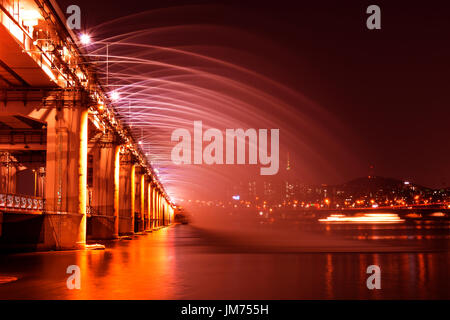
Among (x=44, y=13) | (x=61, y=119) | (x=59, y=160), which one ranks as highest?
(x=44, y=13)

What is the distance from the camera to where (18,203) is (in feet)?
101

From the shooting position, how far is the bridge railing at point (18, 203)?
29.8 meters

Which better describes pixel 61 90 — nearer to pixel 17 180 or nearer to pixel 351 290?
pixel 351 290

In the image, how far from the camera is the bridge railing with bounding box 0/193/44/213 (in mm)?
29781

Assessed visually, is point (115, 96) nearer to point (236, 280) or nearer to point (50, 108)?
point (50, 108)

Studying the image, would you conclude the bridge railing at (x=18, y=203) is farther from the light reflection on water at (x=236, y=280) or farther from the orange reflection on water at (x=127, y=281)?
the orange reflection on water at (x=127, y=281)

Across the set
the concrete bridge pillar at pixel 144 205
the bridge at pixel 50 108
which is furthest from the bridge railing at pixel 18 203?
the concrete bridge pillar at pixel 144 205

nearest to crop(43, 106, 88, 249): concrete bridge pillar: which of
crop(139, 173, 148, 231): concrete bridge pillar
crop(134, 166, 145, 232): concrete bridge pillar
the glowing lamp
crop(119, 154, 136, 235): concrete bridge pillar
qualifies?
the glowing lamp

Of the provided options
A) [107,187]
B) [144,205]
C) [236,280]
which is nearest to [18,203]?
[236,280]

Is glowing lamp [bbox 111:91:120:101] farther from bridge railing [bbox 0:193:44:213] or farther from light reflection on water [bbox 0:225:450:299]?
light reflection on water [bbox 0:225:450:299]

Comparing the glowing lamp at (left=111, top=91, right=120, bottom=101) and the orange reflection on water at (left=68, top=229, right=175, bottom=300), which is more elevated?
the glowing lamp at (left=111, top=91, right=120, bottom=101)
